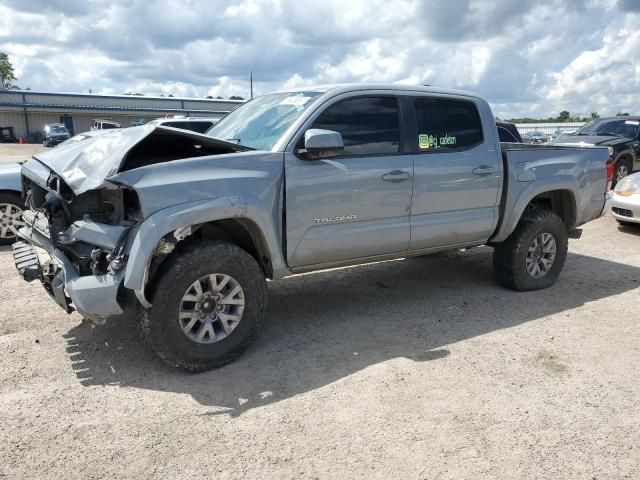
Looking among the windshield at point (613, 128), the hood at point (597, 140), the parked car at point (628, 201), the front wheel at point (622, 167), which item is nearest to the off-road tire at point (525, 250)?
the parked car at point (628, 201)

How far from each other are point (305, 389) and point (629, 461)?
1.92 meters

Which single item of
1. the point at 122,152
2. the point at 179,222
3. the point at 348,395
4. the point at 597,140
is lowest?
the point at 348,395

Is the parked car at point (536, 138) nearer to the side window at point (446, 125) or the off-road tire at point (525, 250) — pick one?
the off-road tire at point (525, 250)

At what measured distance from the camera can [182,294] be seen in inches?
144

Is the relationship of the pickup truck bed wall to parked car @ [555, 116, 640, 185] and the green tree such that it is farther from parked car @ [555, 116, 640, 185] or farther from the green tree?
the green tree

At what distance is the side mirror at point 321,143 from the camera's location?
390 centimetres

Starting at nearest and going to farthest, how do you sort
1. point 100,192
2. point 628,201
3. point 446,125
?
point 100,192 → point 446,125 → point 628,201

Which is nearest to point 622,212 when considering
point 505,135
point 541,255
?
point 505,135

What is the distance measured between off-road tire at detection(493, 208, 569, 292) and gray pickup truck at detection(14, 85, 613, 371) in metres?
0.19

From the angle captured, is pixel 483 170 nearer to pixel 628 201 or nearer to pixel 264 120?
pixel 264 120

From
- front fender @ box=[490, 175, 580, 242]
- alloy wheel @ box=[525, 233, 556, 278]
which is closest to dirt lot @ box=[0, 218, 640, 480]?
alloy wheel @ box=[525, 233, 556, 278]

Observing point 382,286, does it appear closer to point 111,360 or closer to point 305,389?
point 305,389

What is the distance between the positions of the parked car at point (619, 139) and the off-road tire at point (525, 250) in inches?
296

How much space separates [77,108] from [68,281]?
5002cm
